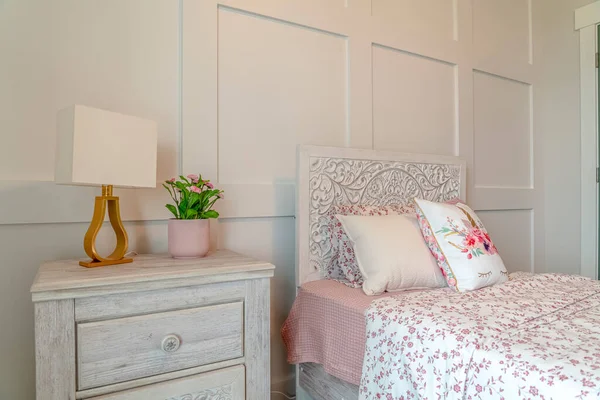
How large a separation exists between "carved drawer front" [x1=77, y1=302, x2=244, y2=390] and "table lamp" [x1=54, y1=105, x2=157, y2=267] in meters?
0.26

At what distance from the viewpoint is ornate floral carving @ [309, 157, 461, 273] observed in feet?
5.47

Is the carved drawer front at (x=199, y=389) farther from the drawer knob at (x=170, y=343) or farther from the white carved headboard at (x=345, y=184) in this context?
the white carved headboard at (x=345, y=184)

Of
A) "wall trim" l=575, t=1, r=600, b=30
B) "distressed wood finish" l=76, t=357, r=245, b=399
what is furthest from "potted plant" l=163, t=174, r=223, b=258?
"wall trim" l=575, t=1, r=600, b=30

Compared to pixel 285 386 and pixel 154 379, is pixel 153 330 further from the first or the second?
pixel 285 386

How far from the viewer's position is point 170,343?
3.33ft

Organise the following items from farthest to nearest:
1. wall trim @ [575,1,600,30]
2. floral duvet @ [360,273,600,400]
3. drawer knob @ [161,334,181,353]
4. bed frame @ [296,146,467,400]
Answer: wall trim @ [575,1,600,30] → bed frame @ [296,146,467,400] → drawer knob @ [161,334,181,353] → floral duvet @ [360,273,600,400]

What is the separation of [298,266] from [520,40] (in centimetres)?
257

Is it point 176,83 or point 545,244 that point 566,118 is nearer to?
point 545,244

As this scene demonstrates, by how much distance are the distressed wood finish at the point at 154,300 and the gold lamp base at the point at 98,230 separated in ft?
0.68

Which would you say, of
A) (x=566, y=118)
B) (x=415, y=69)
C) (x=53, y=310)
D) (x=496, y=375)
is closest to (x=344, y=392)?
(x=496, y=375)

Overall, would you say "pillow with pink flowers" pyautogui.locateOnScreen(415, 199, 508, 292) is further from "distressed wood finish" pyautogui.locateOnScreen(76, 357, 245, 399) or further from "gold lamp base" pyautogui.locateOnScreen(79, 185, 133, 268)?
"gold lamp base" pyautogui.locateOnScreen(79, 185, 133, 268)

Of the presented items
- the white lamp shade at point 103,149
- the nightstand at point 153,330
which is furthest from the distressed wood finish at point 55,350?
the white lamp shade at point 103,149

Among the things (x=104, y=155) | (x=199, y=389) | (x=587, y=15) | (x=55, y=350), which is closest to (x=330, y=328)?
(x=199, y=389)

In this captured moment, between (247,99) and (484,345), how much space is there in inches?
52.2
